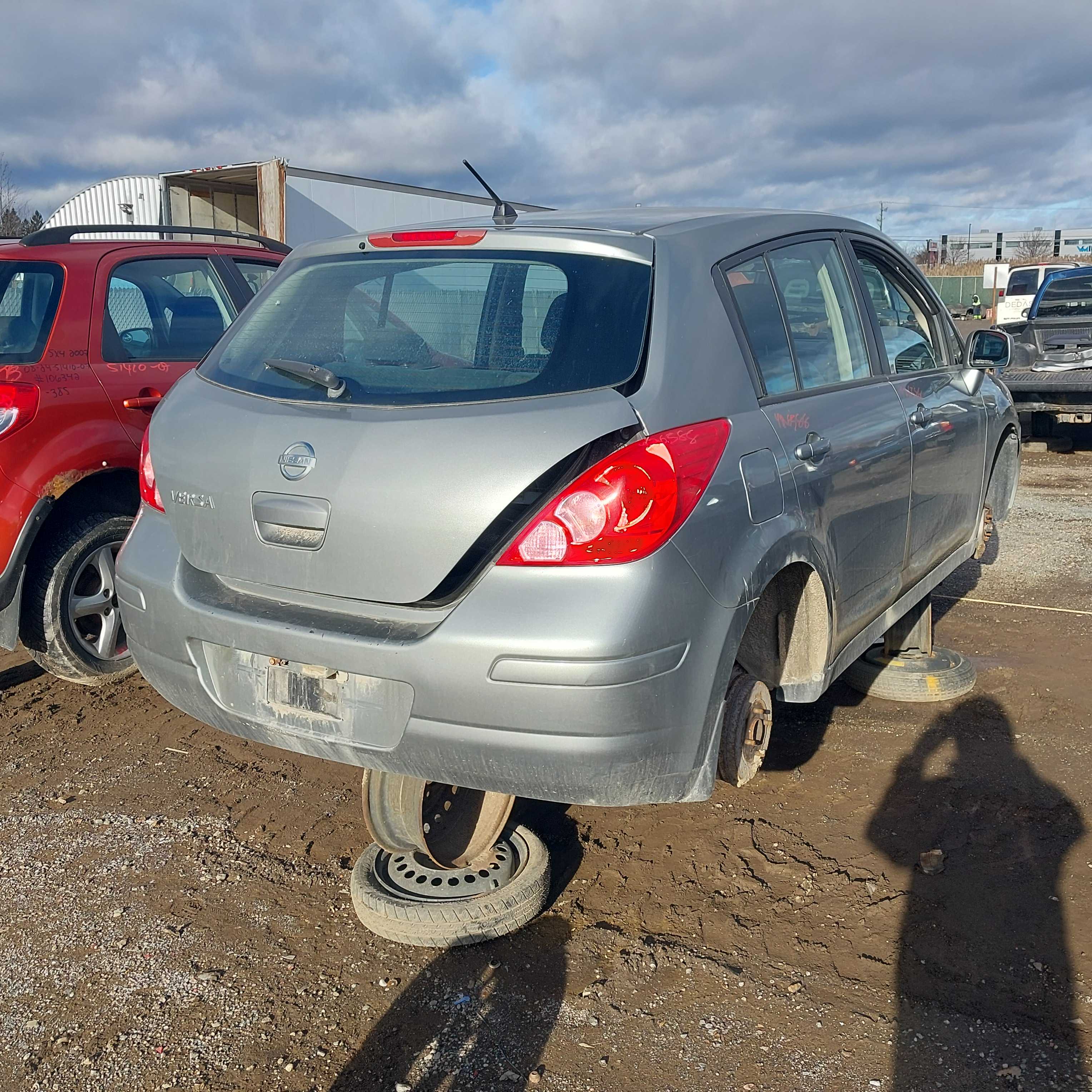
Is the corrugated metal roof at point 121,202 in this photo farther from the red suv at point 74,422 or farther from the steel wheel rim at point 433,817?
the steel wheel rim at point 433,817

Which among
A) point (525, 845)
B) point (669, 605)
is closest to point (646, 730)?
point (669, 605)

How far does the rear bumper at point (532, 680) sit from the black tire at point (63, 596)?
2030 mm

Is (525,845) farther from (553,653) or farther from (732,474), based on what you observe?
(732,474)

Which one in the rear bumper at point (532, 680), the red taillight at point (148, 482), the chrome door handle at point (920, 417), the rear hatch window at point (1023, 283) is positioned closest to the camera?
the rear bumper at point (532, 680)

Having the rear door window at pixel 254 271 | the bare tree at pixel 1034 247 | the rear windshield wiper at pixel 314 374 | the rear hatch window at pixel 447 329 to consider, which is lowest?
the rear windshield wiper at pixel 314 374

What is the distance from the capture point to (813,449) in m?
2.96

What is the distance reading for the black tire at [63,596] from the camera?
4.30 m

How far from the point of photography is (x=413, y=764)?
2479 mm

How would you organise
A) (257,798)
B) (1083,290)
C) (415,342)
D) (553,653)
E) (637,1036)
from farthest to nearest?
(1083,290)
(257,798)
(415,342)
(637,1036)
(553,653)

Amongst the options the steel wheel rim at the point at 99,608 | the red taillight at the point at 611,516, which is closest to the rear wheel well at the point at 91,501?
the steel wheel rim at the point at 99,608

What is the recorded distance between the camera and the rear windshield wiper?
2.64 meters

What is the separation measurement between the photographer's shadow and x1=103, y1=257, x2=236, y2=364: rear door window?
11.4 feet

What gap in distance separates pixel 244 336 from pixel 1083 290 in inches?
479

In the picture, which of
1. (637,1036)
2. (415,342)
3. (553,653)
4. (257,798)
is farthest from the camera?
(257,798)
